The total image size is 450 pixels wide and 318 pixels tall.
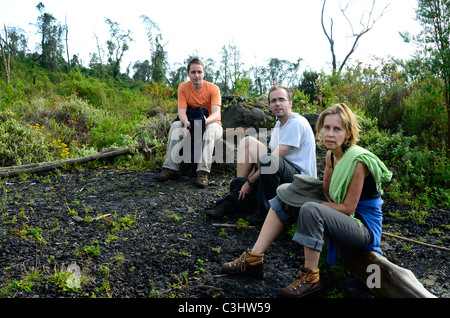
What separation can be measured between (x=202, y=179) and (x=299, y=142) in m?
1.81

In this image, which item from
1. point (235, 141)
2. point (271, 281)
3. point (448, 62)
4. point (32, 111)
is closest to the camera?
point (271, 281)

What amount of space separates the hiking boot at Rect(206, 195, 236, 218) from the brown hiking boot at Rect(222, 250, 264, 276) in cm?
113

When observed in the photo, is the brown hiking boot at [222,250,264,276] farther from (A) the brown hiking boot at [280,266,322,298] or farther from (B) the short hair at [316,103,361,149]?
(B) the short hair at [316,103,361,149]

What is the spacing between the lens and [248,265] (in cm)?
241

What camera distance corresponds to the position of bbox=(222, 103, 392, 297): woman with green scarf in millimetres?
2045

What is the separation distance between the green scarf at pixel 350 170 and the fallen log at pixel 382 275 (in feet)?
1.39

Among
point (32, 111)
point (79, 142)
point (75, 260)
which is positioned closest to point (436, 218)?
point (75, 260)

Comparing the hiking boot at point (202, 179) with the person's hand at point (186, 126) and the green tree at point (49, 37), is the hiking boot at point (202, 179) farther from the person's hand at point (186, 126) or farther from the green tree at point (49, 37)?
the green tree at point (49, 37)

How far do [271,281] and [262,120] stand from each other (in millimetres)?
4188

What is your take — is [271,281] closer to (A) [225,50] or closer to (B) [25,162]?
(B) [25,162]

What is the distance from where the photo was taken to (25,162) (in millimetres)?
5426

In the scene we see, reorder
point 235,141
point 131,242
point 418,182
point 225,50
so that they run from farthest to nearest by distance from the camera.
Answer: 1. point 225,50
2. point 235,141
3. point 418,182
4. point 131,242

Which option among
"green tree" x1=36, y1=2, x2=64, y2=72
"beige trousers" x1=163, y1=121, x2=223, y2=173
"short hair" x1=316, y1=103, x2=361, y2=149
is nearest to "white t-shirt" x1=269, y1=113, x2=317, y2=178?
"short hair" x1=316, y1=103, x2=361, y2=149

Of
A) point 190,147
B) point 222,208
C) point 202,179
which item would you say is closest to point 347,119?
point 222,208
